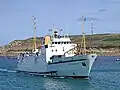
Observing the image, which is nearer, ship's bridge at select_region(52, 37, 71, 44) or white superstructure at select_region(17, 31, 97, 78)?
white superstructure at select_region(17, 31, 97, 78)

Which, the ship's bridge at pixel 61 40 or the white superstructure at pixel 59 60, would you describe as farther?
the ship's bridge at pixel 61 40

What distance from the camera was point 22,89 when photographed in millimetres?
78375

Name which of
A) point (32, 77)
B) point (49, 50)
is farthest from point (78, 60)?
point (32, 77)

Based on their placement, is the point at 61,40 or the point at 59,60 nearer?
the point at 59,60

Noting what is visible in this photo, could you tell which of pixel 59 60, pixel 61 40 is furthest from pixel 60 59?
pixel 61 40

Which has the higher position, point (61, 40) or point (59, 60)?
point (61, 40)

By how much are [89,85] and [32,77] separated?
22105 mm

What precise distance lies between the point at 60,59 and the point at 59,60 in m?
0.40

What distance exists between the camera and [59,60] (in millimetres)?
92625

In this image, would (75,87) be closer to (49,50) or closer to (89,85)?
(89,85)

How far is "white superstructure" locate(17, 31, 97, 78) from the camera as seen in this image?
297 ft

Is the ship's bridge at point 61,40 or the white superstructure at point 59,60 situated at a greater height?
the ship's bridge at point 61,40

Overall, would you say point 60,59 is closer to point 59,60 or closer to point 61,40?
point 59,60

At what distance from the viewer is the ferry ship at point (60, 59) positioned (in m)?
90.6
